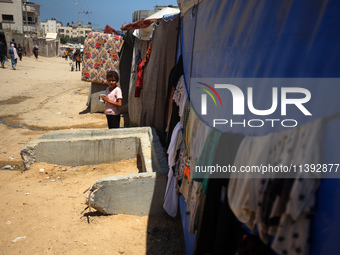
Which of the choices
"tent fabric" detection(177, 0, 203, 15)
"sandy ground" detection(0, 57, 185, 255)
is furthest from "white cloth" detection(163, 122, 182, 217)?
"tent fabric" detection(177, 0, 203, 15)

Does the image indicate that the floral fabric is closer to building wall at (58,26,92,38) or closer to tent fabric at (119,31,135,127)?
tent fabric at (119,31,135,127)

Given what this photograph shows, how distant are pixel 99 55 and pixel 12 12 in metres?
46.5

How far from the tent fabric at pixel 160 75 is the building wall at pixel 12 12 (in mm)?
48234

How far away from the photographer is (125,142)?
210 inches

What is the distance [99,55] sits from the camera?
931 cm

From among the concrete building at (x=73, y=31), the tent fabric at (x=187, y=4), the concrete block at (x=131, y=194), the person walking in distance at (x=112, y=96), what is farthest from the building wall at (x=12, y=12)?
the concrete building at (x=73, y=31)

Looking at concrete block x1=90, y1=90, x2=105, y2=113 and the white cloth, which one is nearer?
the white cloth

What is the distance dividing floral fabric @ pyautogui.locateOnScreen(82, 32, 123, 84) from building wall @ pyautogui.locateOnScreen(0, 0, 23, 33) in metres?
43.6

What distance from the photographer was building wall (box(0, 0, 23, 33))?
44.6 metres

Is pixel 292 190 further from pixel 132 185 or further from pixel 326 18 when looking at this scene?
pixel 132 185

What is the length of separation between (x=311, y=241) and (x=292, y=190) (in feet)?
0.69

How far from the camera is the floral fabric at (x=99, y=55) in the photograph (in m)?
9.21

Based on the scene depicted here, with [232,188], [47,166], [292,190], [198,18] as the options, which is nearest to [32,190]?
[47,166]

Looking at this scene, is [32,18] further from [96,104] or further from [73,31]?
[73,31]
